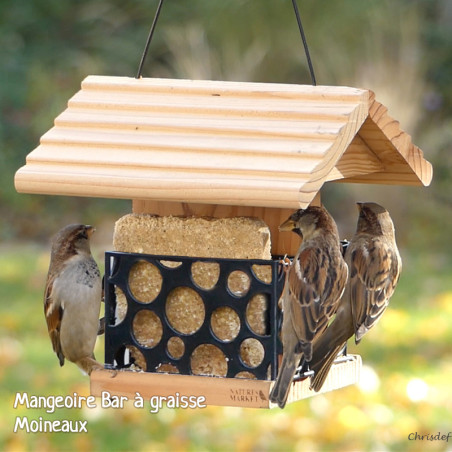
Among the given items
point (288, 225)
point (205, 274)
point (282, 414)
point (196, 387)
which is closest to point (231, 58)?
point (282, 414)

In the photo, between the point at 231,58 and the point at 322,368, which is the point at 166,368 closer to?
the point at 322,368

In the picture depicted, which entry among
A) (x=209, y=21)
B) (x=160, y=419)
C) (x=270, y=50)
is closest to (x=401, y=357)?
(x=160, y=419)

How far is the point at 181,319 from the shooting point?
297cm

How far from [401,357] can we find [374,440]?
112 cm

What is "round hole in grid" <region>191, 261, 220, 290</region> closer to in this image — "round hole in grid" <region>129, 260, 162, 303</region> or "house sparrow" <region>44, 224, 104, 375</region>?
"round hole in grid" <region>129, 260, 162, 303</region>

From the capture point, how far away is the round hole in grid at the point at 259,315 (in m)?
2.91

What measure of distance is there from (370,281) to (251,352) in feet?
1.28

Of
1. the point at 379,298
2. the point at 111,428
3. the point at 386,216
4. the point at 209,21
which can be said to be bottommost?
the point at 111,428

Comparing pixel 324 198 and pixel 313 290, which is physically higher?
pixel 324 198

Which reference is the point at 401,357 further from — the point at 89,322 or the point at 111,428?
the point at 89,322

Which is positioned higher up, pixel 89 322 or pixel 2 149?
pixel 2 149

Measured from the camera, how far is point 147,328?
303 cm

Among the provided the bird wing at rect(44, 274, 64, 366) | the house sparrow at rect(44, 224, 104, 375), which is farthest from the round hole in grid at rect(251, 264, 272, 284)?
the bird wing at rect(44, 274, 64, 366)

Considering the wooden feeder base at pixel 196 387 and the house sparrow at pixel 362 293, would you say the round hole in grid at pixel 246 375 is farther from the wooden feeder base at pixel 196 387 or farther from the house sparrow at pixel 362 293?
the house sparrow at pixel 362 293
